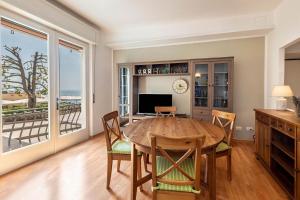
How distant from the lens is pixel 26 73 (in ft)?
9.34

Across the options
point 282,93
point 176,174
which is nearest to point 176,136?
point 176,174

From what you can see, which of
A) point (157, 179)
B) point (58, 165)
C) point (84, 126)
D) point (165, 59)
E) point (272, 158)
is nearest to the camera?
point (157, 179)

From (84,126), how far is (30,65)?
1768 mm

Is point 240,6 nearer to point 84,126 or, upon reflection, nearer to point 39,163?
point 84,126

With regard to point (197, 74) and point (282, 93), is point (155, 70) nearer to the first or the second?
point (197, 74)

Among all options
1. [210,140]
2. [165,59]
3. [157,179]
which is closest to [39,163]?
[157,179]

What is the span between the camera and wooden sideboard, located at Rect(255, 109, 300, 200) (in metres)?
1.84

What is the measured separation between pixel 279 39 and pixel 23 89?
440 cm

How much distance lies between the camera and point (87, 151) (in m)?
3.40

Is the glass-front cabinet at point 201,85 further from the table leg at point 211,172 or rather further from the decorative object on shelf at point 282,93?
the table leg at point 211,172

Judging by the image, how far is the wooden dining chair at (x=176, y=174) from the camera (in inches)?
52.9

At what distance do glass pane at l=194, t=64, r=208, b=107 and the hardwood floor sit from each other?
1308 mm

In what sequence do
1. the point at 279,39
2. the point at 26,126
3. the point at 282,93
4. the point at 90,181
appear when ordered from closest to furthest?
the point at 90,181, the point at 282,93, the point at 26,126, the point at 279,39

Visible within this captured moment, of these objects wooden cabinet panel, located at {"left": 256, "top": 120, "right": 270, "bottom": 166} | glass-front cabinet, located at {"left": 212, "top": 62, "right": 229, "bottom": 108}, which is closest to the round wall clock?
glass-front cabinet, located at {"left": 212, "top": 62, "right": 229, "bottom": 108}
